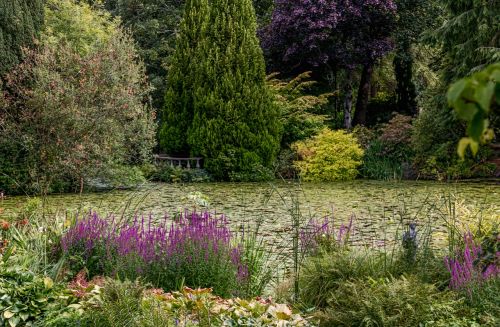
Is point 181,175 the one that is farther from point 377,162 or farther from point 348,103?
point 348,103

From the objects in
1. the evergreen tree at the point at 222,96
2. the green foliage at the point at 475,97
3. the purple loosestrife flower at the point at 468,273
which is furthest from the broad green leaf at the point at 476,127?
the evergreen tree at the point at 222,96

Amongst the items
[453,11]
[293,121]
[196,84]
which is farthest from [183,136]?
[453,11]

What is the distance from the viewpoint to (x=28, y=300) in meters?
3.56

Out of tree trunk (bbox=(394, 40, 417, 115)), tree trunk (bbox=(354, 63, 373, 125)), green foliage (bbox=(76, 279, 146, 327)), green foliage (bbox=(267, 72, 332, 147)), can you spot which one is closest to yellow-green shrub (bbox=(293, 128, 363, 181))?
green foliage (bbox=(267, 72, 332, 147))

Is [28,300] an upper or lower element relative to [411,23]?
lower

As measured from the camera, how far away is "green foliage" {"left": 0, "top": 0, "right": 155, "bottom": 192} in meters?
11.9

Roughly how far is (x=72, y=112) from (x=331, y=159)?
20.9 feet

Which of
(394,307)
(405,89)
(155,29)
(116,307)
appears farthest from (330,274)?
(405,89)

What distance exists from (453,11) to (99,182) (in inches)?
348

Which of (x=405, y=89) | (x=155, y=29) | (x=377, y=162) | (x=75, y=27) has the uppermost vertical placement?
(x=155, y=29)

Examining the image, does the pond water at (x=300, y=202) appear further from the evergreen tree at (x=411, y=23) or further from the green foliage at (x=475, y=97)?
the evergreen tree at (x=411, y=23)

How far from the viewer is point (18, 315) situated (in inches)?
137

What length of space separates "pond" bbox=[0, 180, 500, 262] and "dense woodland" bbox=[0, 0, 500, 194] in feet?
2.53

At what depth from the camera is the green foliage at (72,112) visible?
11.9 metres
